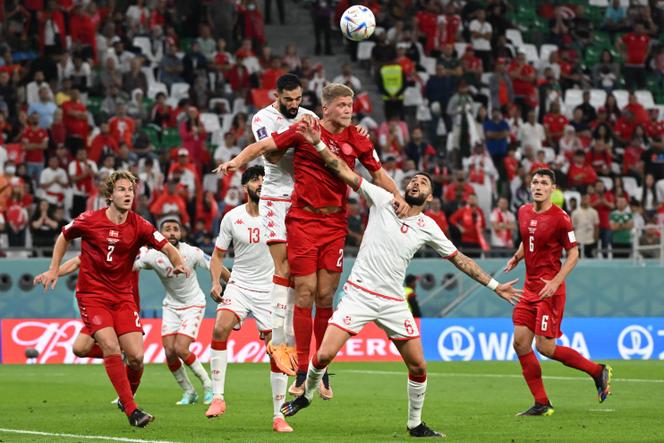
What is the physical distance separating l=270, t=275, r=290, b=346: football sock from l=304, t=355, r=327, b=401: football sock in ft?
2.15

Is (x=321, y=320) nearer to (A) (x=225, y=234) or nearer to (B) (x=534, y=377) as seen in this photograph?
(B) (x=534, y=377)

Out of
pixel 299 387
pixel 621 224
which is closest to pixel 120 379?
pixel 299 387

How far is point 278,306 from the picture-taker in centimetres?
1338

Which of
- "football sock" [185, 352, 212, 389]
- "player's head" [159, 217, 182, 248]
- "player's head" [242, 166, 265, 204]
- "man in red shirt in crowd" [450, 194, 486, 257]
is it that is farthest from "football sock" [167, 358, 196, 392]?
"man in red shirt in crowd" [450, 194, 486, 257]

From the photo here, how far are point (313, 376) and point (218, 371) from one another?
2.29 meters

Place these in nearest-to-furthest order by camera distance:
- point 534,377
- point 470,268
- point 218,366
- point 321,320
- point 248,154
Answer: point 248,154, point 470,268, point 321,320, point 218,366, point 534,377

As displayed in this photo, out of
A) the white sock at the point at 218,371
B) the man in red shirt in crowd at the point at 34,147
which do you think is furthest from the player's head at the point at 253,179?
the man in red shirt in crowd at the point at 34,147

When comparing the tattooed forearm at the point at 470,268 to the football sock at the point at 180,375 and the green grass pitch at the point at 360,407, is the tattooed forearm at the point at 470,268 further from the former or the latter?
the football sock at the point at 180,375

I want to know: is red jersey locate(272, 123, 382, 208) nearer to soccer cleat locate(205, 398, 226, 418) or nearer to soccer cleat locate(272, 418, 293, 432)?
soccer cleat locate(272, 418, 293, 432)

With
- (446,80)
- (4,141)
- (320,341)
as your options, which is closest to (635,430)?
(320,341)

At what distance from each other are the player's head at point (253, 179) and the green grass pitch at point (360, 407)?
2597mm

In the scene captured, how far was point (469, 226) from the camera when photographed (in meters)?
28.1

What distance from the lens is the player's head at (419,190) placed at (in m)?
12.4

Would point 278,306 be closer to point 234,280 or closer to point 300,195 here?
point 300,195
